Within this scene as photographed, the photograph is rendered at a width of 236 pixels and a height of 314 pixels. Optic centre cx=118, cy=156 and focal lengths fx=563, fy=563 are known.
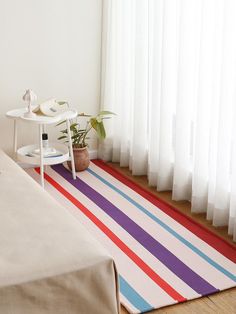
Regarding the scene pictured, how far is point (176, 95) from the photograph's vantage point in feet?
10.8

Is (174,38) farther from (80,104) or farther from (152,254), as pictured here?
(152,254)

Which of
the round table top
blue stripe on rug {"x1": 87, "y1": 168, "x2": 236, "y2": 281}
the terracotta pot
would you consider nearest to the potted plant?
the terracotta pot

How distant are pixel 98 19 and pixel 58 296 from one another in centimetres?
249

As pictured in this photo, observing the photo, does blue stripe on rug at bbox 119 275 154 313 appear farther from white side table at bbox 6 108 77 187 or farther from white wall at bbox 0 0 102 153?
white wall at bbox 0 0 102 153

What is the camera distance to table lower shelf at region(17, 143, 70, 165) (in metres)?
3.54

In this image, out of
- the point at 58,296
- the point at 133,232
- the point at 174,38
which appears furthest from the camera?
the point at 174,38

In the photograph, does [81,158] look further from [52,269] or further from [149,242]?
[52,269]

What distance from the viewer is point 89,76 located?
4004 mm

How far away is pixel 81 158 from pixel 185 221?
3.39 feet

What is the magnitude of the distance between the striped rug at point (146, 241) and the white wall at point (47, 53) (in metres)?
0.55

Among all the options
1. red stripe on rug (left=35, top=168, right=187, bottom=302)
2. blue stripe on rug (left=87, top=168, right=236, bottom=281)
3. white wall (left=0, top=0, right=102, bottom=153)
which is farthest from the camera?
white wall (left=0, top=0, right=102, bottom=153)

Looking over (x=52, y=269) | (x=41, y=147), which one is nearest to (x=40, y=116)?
(x=41, y=147)

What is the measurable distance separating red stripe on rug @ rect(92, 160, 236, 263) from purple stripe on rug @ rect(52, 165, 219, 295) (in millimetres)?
243

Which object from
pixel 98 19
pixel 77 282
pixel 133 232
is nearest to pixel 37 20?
pixel 98 19
